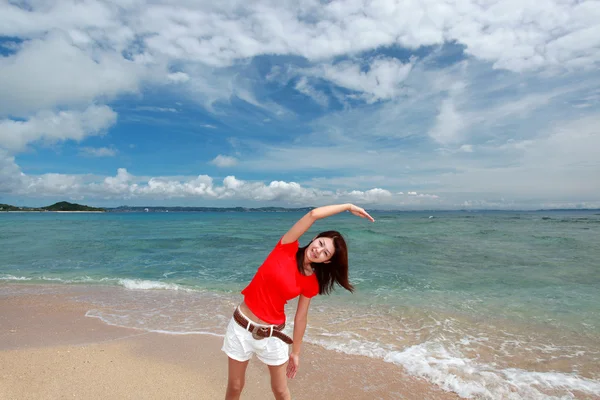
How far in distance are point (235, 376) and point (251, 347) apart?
13.6 inches

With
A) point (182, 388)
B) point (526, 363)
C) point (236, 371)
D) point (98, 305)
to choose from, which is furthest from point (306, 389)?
point (98, 305)

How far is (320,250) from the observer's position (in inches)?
110

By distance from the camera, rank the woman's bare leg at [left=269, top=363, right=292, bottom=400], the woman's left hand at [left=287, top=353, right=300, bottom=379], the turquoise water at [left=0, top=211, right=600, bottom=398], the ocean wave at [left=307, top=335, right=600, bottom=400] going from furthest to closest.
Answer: the turquoise water at [left=0, top=211, right=600, bottom=398]
the ocean wave at [left=307, top=335, right=600, bottom=400]
the woman's left hand at [left=287, top=353, right=300, bottom=379]
the woman's bare leg at [left=269, top=363, right=292, bottom=400]

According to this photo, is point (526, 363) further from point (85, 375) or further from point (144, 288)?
point (144, 288)

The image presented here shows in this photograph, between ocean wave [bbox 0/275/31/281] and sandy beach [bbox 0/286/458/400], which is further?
ocean wave [bbox 0/275/31/281]

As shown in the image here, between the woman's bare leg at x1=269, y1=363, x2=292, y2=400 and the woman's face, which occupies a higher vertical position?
the woman's face

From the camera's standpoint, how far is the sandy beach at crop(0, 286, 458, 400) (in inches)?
179

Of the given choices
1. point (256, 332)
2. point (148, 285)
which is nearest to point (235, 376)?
point (256, 332)

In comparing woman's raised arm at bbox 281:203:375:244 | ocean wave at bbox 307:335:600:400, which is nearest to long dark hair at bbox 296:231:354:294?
woman's raised arm at bbox 281:203:375:244

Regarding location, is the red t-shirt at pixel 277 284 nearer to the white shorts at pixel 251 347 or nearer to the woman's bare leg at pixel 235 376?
the white shorts at pixel 251 347

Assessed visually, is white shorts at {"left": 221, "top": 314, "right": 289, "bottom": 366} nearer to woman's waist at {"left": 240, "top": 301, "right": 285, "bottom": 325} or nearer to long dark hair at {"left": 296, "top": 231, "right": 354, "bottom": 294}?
woman's waist at {"left": 240, "top": 301, "right": 285, "bottom": 325}

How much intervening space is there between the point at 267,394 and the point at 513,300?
29.2 feet

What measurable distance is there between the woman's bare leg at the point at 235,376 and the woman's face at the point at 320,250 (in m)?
1.12

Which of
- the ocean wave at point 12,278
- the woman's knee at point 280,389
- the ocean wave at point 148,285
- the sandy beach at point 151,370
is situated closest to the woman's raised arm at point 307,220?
the woman's knee at point 280,389
